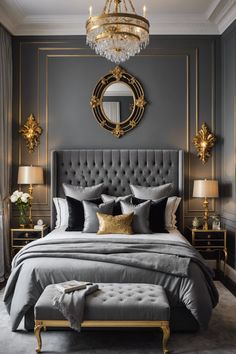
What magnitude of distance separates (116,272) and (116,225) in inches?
47.0

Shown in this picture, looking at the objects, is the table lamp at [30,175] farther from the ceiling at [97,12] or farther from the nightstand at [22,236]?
the ceiling at [97,12]

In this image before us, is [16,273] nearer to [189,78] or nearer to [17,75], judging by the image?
[17,75]

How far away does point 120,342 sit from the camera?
333 centimetres

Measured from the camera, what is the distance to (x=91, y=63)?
584 cm

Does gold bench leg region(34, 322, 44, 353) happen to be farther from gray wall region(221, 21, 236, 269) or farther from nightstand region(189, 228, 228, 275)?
gray wall region(221, 21, 236, 269)

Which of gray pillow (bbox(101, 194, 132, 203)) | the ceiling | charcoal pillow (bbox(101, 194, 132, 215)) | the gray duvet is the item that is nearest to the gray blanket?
the gray duvet

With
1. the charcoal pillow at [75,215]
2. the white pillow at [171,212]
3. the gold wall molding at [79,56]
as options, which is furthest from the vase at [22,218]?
the white pillow at [171,212]

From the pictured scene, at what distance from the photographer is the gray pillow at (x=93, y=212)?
4.89 meters

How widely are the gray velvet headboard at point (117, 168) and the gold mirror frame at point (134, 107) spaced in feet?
1.16

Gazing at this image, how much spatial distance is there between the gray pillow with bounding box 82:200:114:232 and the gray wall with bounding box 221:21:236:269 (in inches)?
63.6

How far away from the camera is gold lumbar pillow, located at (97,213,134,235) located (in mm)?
4699

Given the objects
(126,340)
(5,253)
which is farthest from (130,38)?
(5,253)

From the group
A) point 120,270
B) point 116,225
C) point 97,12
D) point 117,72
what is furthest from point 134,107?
point 120,270

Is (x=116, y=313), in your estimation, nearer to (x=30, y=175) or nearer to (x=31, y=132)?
(x=30, y=175)
